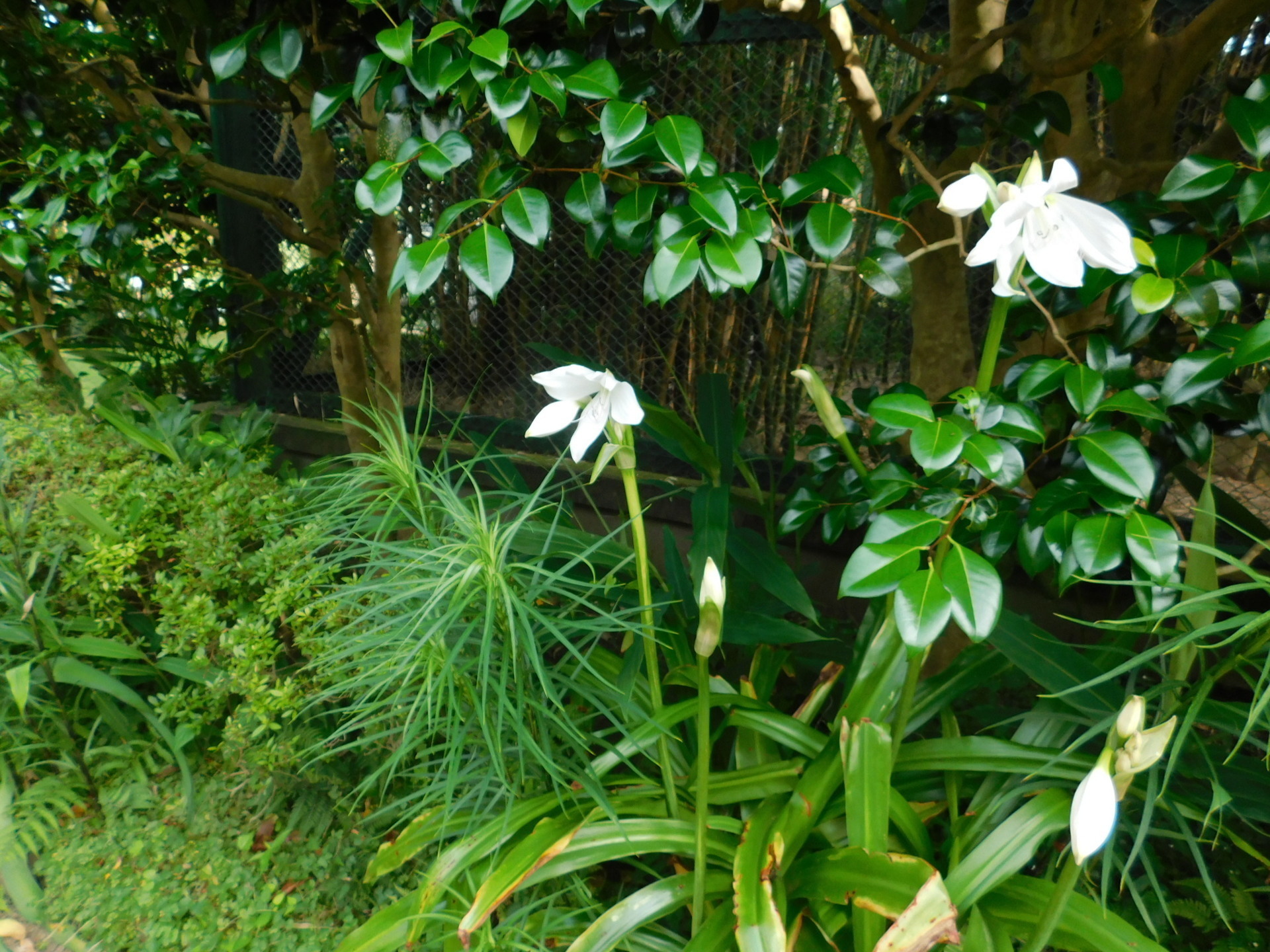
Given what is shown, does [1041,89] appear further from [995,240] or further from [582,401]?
[582,401]

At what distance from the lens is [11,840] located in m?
2.08

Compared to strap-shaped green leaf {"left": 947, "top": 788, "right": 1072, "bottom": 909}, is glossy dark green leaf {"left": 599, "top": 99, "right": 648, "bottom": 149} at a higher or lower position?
higher

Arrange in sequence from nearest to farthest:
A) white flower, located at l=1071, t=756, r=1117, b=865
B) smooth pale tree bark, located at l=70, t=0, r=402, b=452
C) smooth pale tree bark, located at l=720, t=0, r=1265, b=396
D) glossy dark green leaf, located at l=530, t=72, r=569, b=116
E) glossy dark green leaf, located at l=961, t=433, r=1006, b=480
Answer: white flower, located at l=1071, t=756, r=1117, b=865, glossy dark green leaf, located at l=961, t=433, r=1006, b=480, glossy dark green leaf, located at l=530, t=72, r=569, b=116, smooth pale tree bark, located at l=720, t=0, r=1265, b=396, smooth pale tree bark, located at l=70, t=0, r=402, b=452

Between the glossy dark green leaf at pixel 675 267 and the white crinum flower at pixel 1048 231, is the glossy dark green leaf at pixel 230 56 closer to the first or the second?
the glossy dark green leaf at pixel 675 267

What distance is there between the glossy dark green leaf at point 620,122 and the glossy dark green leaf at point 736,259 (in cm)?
19

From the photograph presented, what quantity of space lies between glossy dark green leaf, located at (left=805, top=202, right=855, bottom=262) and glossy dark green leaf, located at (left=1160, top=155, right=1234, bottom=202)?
45 cm

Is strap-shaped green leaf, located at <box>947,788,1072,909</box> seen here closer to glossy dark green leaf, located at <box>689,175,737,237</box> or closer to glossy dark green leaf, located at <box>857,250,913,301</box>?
glossy dark green leaf, located at <box>857,250,913,301</box>

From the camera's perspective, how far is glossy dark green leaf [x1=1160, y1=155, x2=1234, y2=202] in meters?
1.21

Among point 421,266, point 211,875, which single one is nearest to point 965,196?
point 421,266

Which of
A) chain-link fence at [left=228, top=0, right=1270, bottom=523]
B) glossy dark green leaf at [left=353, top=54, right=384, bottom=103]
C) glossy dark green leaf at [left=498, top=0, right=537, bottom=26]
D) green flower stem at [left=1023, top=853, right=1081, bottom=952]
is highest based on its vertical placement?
glossy dark green leaf at [left=498, top=0, right=537, bottom=26]

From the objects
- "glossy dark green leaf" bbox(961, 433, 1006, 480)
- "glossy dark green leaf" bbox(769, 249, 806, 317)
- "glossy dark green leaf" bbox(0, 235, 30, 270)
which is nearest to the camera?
"glossy dark green leaf" bbox(961, 433, 1006, 480)

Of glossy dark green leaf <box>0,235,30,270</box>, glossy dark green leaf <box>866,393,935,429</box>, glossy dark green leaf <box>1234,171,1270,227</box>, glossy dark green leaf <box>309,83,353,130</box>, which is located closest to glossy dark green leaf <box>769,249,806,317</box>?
glossy dark green leaf <box>866,393,935,429</box>

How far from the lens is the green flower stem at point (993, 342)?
1143 millimetres

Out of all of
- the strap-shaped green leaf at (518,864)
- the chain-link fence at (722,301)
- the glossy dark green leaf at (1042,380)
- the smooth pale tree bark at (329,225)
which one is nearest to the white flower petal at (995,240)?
the glossy dark green leaf at (1042,380)
